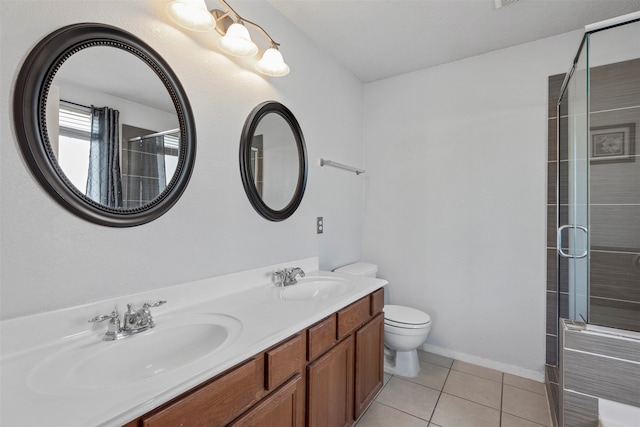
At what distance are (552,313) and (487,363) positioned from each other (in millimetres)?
639

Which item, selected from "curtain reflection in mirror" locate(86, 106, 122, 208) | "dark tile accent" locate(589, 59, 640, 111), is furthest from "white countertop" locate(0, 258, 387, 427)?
"dark tile accent" locate(589, 59, 640, 111)

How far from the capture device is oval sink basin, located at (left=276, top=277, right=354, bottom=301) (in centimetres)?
174

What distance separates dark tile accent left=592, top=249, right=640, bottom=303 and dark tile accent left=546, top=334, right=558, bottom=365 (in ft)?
2.05

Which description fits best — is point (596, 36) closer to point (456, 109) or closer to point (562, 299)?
point (456, 109)

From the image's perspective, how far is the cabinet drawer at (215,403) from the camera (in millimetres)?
756

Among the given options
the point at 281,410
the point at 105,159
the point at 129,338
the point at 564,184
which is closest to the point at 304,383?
the point at 281,410

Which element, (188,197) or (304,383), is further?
(188,197)

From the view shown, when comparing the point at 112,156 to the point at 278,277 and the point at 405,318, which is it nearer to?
the point at 278,277

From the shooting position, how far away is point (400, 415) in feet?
5.99

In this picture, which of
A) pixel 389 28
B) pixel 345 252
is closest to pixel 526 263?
pixel 345 252

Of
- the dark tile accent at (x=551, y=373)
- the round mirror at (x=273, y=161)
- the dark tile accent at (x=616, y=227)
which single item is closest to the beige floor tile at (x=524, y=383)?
the dark tile accent at (x=551, y=373)

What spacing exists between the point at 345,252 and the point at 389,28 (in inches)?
70.4

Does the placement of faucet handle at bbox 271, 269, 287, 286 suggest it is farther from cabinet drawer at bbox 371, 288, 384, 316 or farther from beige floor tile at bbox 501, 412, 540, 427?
beige floor tile at bbox 501, 412, 540, 427

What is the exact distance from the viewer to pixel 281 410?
44.8 inches
